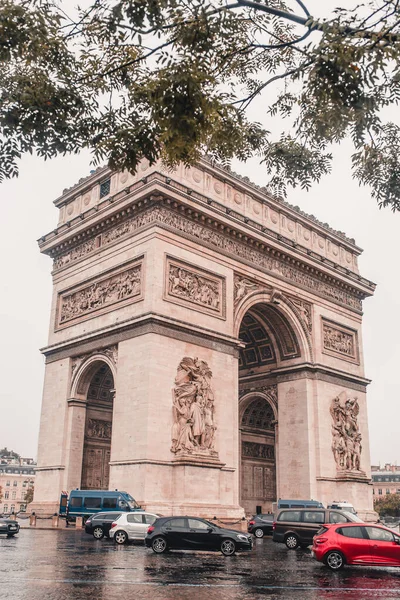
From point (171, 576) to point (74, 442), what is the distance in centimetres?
1849

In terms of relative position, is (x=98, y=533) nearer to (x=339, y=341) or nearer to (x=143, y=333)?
(x=143, y=333)

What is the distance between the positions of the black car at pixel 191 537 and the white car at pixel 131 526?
284 cm

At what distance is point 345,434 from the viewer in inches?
1448

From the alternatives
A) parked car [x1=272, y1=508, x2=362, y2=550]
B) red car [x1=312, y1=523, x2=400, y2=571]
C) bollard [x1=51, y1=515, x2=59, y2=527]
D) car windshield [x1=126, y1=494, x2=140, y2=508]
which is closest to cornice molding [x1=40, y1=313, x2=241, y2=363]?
car windshield [x1=126, y1=494, x2=140, y2=508]

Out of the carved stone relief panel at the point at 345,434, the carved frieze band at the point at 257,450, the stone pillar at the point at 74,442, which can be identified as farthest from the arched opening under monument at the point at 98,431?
the carved stone relief panel at the point at 345,434

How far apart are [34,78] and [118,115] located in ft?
4.54

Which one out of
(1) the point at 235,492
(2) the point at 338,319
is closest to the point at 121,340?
(1) the point at 235,492

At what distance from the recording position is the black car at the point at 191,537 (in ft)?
61.1

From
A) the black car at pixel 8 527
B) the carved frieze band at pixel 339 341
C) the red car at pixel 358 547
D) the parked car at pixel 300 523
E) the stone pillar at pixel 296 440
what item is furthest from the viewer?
the carved frieze band at pixel 339 341

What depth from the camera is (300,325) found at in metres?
36.8

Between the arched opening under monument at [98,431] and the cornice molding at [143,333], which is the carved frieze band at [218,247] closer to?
the cornice molding at [143,333]

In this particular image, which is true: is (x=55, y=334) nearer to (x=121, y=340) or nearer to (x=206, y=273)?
(x=121, y=340)

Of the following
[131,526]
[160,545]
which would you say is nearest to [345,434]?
[131,526]

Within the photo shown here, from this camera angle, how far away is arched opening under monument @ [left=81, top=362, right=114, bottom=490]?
3144cm
